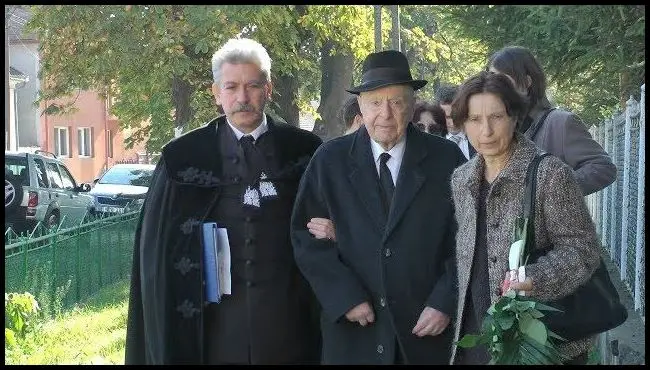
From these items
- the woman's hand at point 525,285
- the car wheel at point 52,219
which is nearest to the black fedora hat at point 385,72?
the woman's hand at point 525,285

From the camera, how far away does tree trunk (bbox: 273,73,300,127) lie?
1881 centimetres

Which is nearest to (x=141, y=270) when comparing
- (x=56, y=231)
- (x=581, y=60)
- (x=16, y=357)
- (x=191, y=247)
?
(x=191, y=247)

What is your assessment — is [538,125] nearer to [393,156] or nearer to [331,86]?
[393,156]

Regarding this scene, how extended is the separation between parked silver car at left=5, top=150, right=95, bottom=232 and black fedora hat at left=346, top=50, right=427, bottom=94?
1380 cm

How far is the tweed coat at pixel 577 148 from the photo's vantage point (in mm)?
4449

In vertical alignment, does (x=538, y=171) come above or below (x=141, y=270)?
above

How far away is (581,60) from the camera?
35.5 ft

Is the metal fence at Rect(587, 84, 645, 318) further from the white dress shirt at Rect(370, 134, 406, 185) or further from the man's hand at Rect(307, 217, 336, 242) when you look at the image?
the man's hand at Rect(307, 217, 336, 242)

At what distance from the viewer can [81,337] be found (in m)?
9.30

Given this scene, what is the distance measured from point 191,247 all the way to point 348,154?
2.96 ft

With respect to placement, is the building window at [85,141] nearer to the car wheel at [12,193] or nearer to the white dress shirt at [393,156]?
the car wheel at [12,193]

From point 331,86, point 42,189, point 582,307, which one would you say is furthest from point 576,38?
point 42,189

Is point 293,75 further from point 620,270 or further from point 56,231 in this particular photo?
point 620,270

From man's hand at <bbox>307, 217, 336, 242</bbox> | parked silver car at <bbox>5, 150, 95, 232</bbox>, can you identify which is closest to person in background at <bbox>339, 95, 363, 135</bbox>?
man's hand at <bbox>307, 217, 336, 242</bbox>
